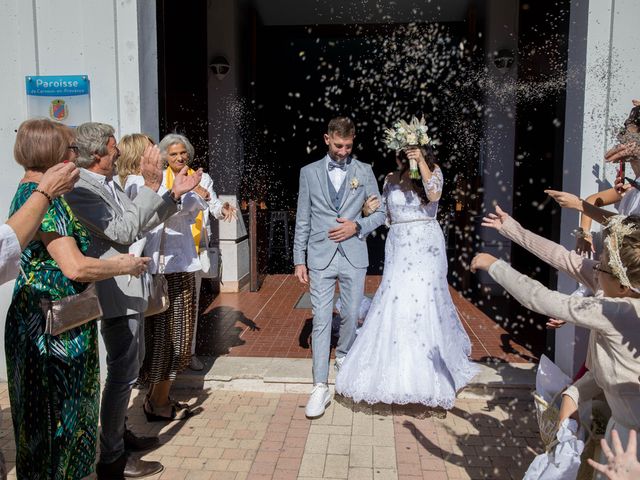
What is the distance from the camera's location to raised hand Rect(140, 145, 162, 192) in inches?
121

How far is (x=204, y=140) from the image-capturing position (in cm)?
809

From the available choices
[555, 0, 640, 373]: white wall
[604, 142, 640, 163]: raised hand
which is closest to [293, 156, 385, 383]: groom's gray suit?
[555, 0, 640, 373]: white wall

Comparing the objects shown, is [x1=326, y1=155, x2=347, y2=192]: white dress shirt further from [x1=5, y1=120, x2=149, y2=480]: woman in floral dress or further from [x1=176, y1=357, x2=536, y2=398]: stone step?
[x1=5, y1=120, x2=149, y2=480]: woman in floral dress

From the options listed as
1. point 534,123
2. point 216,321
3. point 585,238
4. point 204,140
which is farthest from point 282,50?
point 585,238

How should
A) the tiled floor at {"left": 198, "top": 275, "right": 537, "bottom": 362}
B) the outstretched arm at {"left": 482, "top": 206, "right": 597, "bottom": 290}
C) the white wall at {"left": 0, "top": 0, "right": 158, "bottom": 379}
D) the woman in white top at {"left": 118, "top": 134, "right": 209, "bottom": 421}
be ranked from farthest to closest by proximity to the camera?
the tiled floor at {"left": 198, "top": 275, "right": 537, "bottom": 362} < the white wall at {"left": 0, "top": 0, "right": 158, "bottom": 379} < the woman in white top at {"left": 118, "top": 134, "right": 209, "bottom": 421} < the outstretched arm at {"left": 482, "top": 206, "right": 597, "bottom": 290}

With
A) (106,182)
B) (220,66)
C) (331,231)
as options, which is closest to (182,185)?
(106,182)

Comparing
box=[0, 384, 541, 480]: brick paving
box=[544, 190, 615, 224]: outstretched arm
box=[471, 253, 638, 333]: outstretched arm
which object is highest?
box=[544, 190, 615, 224]: outstretched arm

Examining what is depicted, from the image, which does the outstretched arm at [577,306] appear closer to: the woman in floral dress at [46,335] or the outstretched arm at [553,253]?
the outstretched arm at [553,253]

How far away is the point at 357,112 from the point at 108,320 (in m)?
11.7

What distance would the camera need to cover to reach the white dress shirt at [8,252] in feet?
6.74

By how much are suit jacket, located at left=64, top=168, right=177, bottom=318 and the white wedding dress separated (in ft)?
6.09

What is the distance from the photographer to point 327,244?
4.34m

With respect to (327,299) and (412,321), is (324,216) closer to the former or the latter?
(327,299)

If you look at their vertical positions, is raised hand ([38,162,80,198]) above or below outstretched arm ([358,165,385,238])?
above
